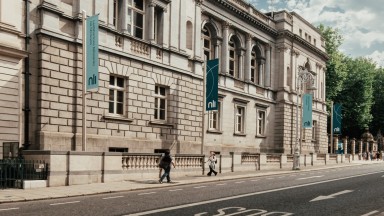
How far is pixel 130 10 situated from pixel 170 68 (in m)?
4.87

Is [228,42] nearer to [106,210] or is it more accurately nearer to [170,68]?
[170,68]

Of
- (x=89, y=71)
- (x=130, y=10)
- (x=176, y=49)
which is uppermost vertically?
(x=130, y=10)

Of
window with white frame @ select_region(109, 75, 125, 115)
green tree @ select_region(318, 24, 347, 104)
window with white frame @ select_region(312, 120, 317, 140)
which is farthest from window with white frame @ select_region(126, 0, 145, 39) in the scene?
green tree @ select_region(318, 24, 347, 104)

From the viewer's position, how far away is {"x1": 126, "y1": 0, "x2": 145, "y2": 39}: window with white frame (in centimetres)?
2675

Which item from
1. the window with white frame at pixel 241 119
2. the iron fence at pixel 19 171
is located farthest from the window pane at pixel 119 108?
the window with white frame at pixel 241 119

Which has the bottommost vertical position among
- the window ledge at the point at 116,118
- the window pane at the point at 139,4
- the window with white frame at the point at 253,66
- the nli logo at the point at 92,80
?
the window ledge at the point at 116,118

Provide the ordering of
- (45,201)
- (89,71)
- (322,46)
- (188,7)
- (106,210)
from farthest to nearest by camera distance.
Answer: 1. (322,46)
2. (188,7)
3. (89,71)
4. (45,201)
5. (106,210)

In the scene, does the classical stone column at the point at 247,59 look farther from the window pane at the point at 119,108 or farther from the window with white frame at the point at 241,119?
the window pane at the point at 119,108

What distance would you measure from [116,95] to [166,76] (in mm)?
4798

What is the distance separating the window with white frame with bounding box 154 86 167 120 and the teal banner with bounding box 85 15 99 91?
7815 mm

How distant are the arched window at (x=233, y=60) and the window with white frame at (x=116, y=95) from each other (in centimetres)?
1666

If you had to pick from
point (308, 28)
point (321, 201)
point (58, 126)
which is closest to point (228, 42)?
point (308, 28)

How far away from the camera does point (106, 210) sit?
11320 millimetres

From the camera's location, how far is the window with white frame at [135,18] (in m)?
26.8
